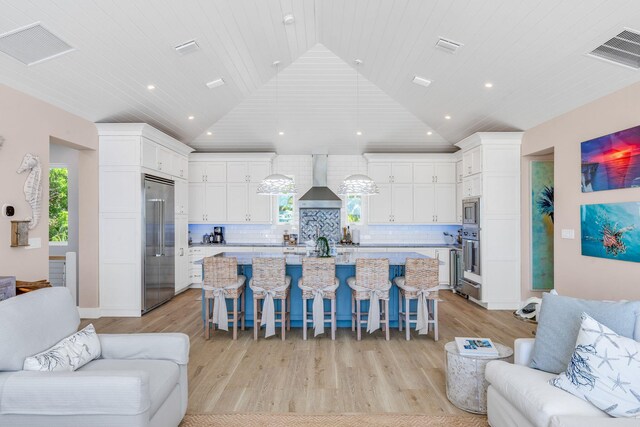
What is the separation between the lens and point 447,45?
4203 mm

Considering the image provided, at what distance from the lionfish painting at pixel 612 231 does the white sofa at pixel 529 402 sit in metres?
2.12

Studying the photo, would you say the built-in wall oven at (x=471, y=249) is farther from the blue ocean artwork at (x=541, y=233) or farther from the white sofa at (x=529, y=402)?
the white sofa at (x=529, y=402)

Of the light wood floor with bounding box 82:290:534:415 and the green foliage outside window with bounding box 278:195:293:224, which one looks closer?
the light wood floor with bounding box 82:290:534:415

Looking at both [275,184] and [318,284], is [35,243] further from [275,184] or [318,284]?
[318,284]

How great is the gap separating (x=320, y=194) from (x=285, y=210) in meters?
1.09

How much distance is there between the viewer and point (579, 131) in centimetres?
461

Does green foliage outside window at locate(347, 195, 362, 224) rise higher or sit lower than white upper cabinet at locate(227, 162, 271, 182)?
lower

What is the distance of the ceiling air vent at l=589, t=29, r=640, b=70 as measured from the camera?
3232mm

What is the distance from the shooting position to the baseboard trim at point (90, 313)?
5.47 meters

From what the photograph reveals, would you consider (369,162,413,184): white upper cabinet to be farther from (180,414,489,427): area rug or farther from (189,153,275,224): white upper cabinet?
(180,414,489,427): area rug

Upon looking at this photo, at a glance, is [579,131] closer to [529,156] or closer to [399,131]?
[529,156]

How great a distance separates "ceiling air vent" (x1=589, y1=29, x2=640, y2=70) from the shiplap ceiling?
9 centimetres

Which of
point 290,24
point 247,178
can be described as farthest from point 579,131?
point 247,178

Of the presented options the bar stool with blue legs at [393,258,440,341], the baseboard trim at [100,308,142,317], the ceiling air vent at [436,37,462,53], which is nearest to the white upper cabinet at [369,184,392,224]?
the bar stool with blue legs at [393,258,440,341]
